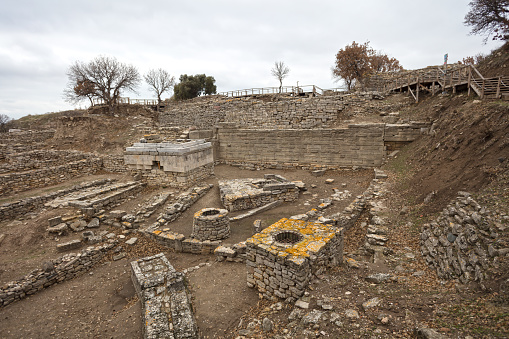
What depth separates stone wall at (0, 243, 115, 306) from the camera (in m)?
5.91

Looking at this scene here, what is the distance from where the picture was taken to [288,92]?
92.1 ft

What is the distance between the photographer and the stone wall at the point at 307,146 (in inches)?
529

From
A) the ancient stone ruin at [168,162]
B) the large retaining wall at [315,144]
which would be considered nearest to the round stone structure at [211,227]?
the ancient stone ruin at [168,162]

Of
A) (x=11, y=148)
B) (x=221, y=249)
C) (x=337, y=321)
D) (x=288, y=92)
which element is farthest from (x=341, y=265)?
(x=288, y=92)

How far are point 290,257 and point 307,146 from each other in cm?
1108

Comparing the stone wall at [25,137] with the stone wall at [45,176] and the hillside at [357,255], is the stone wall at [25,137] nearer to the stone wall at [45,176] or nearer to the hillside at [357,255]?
the stone wall at [45,176]

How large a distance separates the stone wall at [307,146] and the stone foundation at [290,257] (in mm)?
9272

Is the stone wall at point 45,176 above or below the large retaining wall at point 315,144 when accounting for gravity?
below

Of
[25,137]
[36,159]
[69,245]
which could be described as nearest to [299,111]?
[69,245]

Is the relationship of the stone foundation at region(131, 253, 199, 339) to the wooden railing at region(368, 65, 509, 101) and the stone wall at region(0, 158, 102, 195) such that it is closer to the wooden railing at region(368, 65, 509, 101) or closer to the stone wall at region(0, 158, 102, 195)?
the stone wall at region(0, 158, 102, 195)

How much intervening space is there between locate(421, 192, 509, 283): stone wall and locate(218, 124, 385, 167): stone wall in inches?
322

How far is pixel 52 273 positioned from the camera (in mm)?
6484

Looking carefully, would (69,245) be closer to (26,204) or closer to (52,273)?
(52,273)

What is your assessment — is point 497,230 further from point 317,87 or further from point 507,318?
point 317,87
